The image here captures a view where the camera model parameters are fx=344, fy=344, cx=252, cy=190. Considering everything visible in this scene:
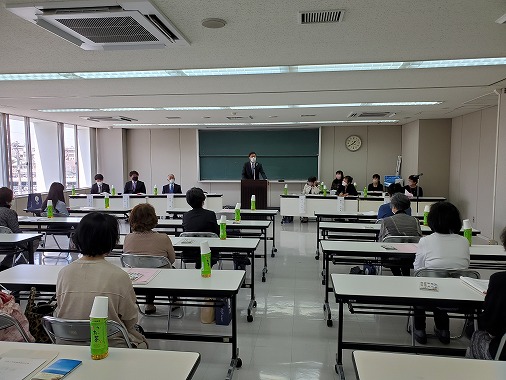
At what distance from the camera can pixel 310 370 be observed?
2568 millimetres

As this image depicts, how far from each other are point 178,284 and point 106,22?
2.07 meters

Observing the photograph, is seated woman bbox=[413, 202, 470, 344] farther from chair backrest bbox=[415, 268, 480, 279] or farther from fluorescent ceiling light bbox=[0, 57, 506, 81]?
fluorescent ceiling light bbox=[0, 57, 506, 81]

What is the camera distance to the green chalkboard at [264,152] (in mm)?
11445

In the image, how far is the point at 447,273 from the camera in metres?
2.68

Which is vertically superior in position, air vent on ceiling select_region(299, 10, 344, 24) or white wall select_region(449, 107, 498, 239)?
air vent on ceiling select_region(299, 10, 344, 24)

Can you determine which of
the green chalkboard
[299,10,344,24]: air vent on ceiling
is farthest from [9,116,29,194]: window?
[299,10,344,24]: air vent on ceiling

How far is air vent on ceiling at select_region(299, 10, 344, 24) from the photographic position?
2701mm

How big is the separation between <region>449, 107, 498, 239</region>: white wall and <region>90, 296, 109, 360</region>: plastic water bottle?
7037 mm

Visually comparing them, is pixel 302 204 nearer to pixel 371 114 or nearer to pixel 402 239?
pixel 371 114

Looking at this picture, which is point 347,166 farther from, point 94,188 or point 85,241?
point 85,241

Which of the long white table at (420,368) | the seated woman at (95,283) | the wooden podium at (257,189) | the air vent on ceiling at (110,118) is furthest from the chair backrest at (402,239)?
the air vent on ceiling at (110,118)

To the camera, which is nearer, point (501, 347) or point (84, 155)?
point (501, 347)

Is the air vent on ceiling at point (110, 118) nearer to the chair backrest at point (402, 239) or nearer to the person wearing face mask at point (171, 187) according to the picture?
the person wearing face mask at point (171, 187)

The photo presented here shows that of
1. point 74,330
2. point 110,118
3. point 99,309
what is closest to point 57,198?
point 110,118
